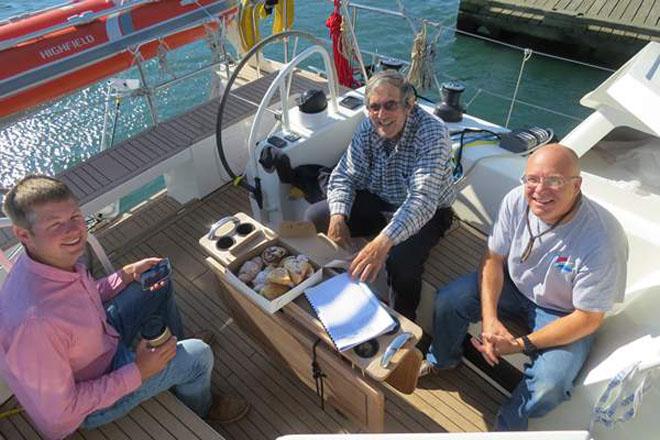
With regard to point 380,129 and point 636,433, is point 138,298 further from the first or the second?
point 636,433

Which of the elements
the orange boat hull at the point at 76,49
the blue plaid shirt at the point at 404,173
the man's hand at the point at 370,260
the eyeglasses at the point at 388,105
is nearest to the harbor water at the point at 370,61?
the orange boat hull at the point at 76,49

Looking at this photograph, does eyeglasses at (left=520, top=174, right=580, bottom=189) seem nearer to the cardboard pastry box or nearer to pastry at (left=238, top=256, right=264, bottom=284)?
the cardboard pastry box

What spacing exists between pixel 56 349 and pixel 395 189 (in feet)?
5.79

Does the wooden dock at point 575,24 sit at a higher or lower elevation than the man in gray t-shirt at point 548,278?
lower

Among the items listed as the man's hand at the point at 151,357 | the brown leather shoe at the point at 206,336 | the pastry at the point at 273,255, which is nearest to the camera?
the man's hand at the point at 151,357

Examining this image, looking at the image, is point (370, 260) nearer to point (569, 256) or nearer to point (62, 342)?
point (569, 256)

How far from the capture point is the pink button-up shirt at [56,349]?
1542 mm

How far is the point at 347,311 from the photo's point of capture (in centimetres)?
194

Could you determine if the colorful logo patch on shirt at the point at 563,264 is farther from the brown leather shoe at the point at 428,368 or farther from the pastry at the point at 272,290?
the pastry at the point at 272,290

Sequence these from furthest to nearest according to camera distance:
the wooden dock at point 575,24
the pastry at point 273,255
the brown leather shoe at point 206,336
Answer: the wooden dock at point 575,24
the brown leather shoe at point 206,336
the pastry at point 273,255

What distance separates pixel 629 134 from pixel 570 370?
1.68 metres

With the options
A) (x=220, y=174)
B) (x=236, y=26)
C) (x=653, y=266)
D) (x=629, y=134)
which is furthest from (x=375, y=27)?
(x=653, y=266)

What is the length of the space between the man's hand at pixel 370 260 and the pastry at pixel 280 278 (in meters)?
0.27

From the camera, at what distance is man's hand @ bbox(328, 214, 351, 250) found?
8.21 feet
